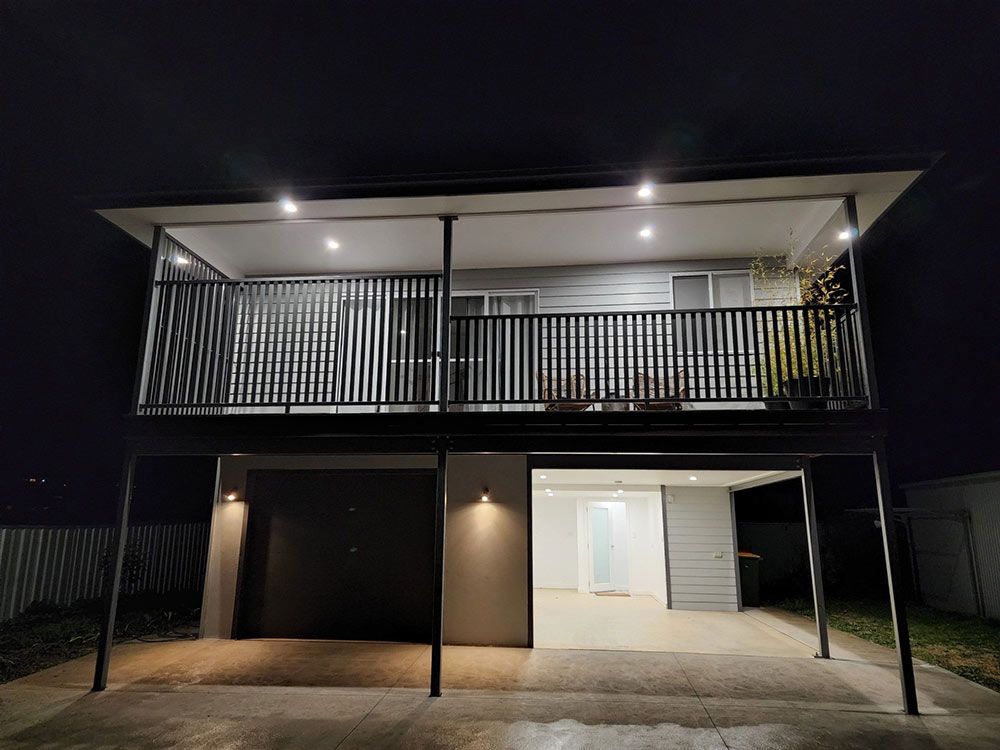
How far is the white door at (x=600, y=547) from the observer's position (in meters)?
12.1

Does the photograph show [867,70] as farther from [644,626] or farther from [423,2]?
[644,626]

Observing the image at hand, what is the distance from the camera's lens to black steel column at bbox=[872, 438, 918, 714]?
4.61m

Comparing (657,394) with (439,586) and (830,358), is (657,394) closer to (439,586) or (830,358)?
(830,358)

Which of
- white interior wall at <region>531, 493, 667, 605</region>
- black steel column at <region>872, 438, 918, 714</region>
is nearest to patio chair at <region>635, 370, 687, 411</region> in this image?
black steel column at <region>872, 438, 918, 714</region>

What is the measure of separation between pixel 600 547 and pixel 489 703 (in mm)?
8026

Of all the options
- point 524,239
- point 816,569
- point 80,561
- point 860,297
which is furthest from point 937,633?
point 80,561

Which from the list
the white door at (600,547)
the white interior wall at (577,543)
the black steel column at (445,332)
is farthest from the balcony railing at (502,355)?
the white door at (600,547)

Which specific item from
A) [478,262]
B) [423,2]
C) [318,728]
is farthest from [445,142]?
[318,728]

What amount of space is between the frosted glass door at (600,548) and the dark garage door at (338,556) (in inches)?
230

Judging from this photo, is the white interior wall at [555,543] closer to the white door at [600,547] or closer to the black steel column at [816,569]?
the white door at [600,547]

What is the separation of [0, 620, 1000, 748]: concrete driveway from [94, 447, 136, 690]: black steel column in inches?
9.0

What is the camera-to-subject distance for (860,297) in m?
5.38

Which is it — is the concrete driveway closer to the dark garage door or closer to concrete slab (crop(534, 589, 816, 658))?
concrete slab (crop(534, 589, 816, 658))

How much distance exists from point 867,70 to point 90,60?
60.4 ft
